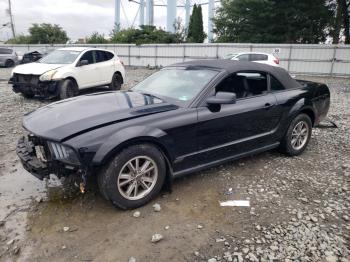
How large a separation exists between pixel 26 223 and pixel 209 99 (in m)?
2.37

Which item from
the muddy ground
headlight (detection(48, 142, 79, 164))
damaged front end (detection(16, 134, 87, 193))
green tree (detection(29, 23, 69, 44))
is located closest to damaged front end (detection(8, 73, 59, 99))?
the muddy ground

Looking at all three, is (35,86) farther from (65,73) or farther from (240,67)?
(240,67)

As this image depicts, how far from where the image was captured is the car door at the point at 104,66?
10.5 m

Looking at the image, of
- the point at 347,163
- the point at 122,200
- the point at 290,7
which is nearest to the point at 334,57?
the point at 290,7

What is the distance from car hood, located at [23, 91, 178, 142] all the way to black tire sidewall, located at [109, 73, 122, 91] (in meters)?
7.25

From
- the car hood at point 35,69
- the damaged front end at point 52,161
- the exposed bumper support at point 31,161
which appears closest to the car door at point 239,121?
the damaged front end at point 52,161

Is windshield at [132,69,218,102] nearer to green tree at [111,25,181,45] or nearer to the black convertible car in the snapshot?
the black convertible car

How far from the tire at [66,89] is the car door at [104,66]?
144cm

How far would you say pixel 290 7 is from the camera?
23.6 meters

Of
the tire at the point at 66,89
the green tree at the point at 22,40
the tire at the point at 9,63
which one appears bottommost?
the tire at the point at 9,63

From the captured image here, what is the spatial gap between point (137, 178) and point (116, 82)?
8.57m

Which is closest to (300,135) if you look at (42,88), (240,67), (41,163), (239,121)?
(239,121)

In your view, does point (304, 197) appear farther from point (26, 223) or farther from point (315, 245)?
point (26, 223)

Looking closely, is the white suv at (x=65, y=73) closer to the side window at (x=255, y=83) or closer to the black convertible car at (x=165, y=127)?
the black convertible car at (x=165, y=127)
